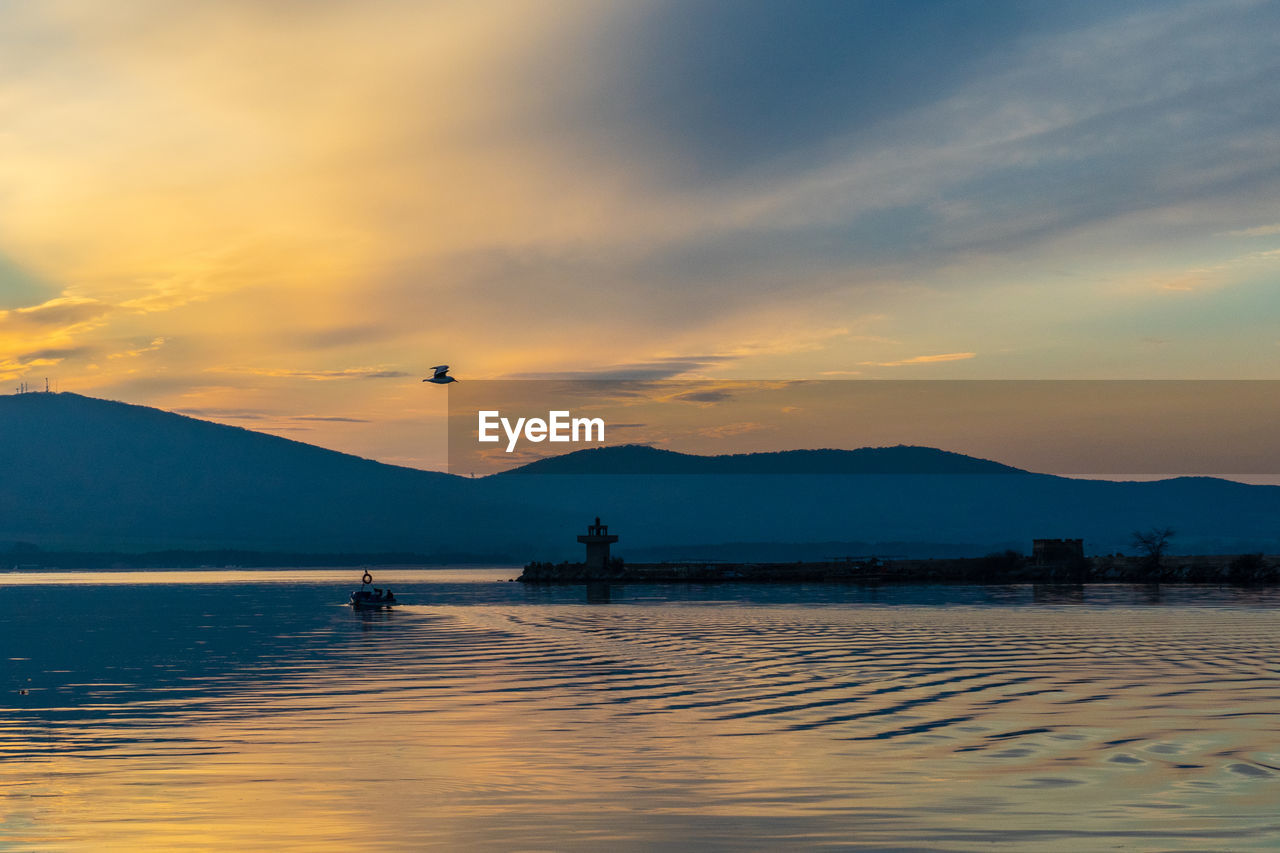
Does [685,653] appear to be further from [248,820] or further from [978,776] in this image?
[248,820]

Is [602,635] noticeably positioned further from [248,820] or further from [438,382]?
[248,820]

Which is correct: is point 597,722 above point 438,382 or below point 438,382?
below

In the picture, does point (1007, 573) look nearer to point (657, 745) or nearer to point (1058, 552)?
point (1058, 552)

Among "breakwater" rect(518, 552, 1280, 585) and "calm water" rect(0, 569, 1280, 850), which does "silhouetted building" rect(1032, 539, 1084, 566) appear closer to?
"breakwater" rect(518, 552, 1280, 585)

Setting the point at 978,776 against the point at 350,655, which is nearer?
the point at 978,776

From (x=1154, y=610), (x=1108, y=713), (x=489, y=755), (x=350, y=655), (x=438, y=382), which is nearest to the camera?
(x=489, y=755)

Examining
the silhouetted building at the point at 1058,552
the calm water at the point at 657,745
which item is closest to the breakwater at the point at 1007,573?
the silhouetted building at the point at 1058,552

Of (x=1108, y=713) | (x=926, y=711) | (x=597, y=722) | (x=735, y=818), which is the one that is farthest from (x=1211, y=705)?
(x=735, y=818)

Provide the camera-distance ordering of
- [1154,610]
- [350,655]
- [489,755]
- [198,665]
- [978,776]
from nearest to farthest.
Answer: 1. [978,776]
2. [489,755]
3. [198,665]
4. [350,655]
5. [1154,610]
